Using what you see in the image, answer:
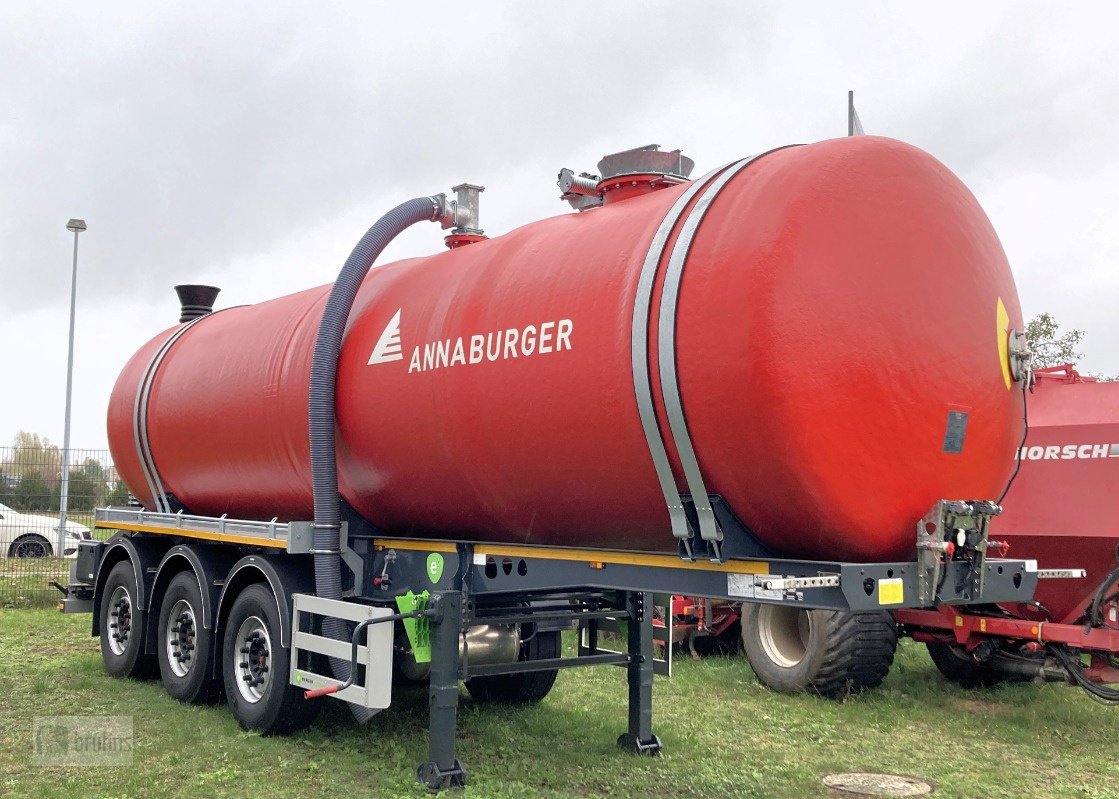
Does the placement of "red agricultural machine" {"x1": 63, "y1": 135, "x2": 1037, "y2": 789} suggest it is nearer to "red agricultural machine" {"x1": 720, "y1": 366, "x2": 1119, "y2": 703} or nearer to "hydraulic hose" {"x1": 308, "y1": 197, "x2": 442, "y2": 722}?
"hydraulic hose" {"x1": 308, "y1": 197, "x2": 442, "y2": 722}

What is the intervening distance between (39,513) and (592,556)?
50.5ft

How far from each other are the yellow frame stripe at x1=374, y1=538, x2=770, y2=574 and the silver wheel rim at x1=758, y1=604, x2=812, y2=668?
3860 millimetres

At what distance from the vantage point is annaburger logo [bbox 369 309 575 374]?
18.5ft

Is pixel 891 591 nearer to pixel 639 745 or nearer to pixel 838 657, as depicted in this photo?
pixel 639 745

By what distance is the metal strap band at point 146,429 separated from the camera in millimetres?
9859

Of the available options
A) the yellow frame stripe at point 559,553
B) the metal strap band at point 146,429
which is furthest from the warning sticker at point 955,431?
the metal strap band at point 146,429

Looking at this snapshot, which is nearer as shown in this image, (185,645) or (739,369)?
(739,369)

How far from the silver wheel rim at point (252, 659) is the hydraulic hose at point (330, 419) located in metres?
0.83

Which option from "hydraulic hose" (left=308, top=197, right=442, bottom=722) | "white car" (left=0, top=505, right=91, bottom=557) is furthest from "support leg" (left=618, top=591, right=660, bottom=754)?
"white car" (left=0, top=505, right=91, bottom=557)

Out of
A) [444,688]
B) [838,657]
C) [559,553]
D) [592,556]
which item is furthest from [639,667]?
[838,657]

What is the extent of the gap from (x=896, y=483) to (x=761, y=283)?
111 cm

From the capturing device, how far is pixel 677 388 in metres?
4.96

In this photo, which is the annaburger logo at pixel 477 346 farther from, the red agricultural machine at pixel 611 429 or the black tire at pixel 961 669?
the black tire at pixel 961 669

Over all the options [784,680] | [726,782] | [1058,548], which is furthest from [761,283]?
[784,680]
